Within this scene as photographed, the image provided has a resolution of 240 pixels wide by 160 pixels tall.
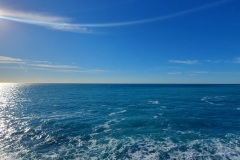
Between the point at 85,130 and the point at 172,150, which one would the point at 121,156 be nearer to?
the point at 172,150

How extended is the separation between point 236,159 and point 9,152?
30.5 m

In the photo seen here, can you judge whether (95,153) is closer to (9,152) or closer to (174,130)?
(9,152)

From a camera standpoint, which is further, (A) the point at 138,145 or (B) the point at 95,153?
(A) the point at 138,145

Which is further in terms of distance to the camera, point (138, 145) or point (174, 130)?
point (174, 130)

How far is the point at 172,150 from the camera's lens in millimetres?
25641

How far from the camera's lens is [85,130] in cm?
3522

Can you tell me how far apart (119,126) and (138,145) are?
10.8 meters

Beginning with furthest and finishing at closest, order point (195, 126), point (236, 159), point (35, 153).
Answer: point (195, 126)
point (35, 153)
point (236, 159)

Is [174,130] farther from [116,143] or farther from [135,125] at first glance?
[116,143]

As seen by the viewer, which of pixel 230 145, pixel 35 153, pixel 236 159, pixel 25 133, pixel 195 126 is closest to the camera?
pixel 236 159

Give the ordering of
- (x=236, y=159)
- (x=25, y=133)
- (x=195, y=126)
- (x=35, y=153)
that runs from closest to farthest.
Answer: (x=236, y=159), (x=35, y=153), (x=25, y=133), (x=195, y=126)

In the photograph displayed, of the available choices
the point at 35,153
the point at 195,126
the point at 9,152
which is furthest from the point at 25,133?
the point at 195,126

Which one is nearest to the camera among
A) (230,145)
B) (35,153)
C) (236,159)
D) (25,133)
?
(236,159)

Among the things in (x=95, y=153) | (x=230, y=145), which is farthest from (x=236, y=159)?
(x=95, y=153)
